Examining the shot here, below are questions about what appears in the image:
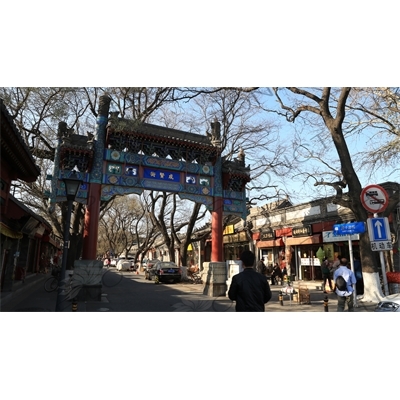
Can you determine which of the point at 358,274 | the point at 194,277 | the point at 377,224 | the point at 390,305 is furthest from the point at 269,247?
the point at 390,305

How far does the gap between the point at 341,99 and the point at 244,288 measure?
9148 millimetres

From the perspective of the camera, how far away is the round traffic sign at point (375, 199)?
8891mm

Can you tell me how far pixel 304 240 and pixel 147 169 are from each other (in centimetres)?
976

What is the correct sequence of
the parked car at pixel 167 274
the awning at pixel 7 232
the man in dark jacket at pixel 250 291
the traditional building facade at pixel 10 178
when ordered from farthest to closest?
1. the parked car at pixel 167 274
2. the awning at pixel 7 232
3. the traditional building facade at pixel 10 178
4. the man in dark jacket at pixel 250 291

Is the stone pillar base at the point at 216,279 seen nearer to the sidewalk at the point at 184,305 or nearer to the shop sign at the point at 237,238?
the sidewalk at the point at 184,305

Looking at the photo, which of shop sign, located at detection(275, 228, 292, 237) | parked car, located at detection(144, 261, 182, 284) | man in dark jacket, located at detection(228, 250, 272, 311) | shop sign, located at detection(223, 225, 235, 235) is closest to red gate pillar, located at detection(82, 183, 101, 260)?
man in dark jacket, located at detection(228, 250, 272, 311)

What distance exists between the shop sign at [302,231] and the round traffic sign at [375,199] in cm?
765

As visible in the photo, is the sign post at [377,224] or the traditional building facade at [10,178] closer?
the traditional building facade at [10,178]

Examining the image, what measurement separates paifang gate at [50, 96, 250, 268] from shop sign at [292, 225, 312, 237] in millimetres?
5134

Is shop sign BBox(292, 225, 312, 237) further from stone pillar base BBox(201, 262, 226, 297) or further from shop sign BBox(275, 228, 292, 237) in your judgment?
stone pillar base BBox(201, 262, 226, 297)

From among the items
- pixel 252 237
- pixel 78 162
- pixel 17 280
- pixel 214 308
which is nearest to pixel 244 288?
pixel 214 308

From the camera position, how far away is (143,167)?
37.1 feet

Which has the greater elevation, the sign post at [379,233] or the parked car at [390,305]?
the sign post at [379,233]

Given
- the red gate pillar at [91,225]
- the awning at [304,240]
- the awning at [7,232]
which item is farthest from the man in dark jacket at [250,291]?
the awning at [304,240]
